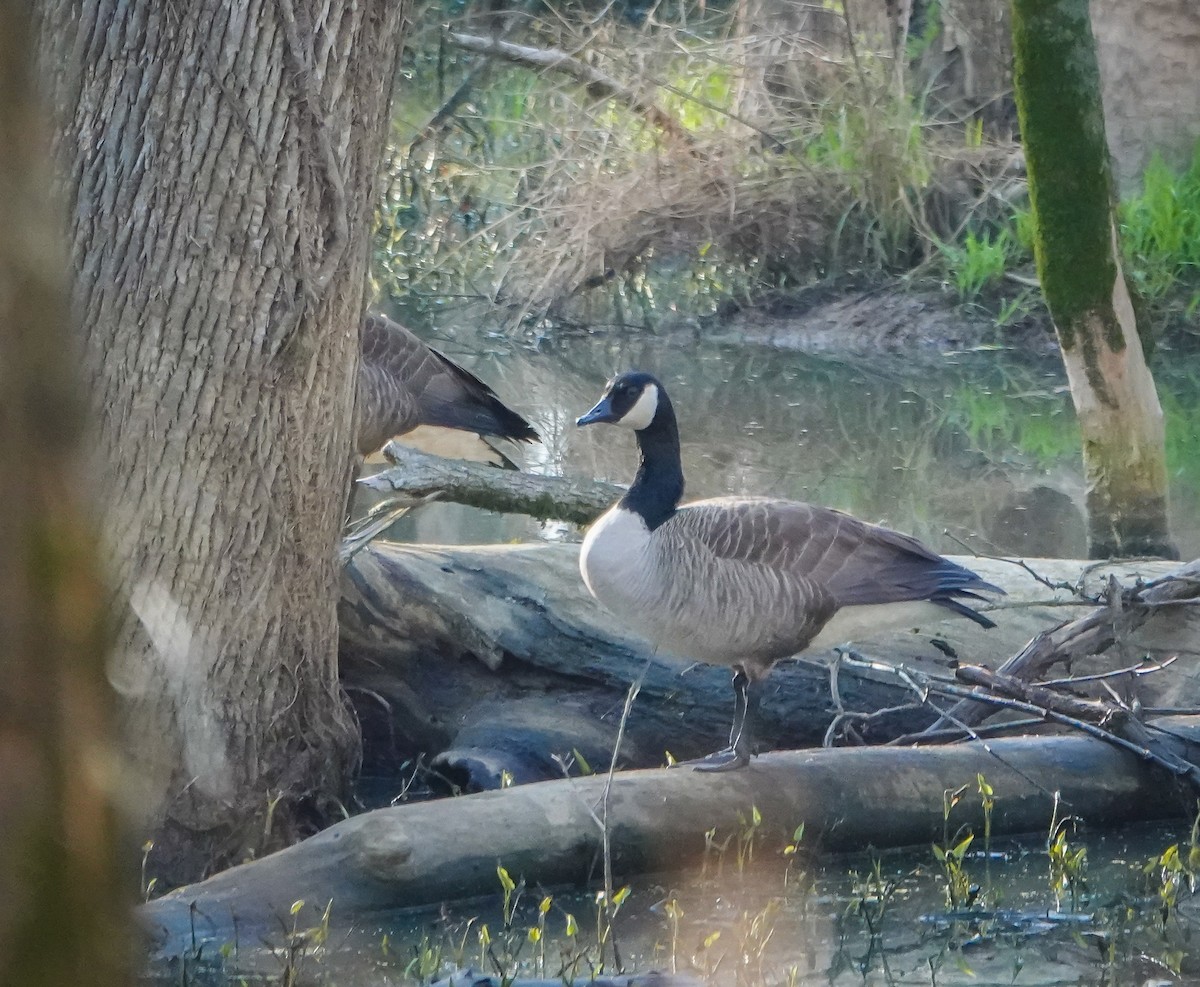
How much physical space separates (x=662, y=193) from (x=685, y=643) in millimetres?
9771

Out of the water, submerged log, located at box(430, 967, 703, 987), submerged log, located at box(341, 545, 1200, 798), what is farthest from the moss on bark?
submerged log, located at box(430, 967, 703, 987)

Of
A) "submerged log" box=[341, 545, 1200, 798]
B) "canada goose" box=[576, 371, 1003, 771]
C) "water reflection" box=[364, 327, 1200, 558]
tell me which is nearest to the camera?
"canada goose" box=[576, 371, 1003, 771]

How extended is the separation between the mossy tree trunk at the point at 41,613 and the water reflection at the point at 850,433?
7.20 meters

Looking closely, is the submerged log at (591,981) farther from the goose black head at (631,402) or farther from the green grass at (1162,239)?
the green grass at (1162,239)

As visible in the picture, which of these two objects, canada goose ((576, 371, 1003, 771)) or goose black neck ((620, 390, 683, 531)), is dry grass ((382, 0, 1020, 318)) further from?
canada goose ((576, 371, 1003, 771))

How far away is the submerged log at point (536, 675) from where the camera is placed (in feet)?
15.9

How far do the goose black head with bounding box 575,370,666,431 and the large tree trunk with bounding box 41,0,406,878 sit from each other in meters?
0.99

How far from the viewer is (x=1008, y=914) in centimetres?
375

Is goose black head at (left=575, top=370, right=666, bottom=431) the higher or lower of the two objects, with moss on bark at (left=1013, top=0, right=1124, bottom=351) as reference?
lower

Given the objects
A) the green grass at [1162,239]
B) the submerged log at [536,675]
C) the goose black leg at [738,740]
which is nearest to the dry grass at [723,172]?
the green grass at [1162,239]

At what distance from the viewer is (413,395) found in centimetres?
682

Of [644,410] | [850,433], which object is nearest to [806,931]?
[644,410]

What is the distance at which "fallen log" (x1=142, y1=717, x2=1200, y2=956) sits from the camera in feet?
11.5

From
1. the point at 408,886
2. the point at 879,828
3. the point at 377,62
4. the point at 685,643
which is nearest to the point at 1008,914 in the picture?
the point at 879,828
